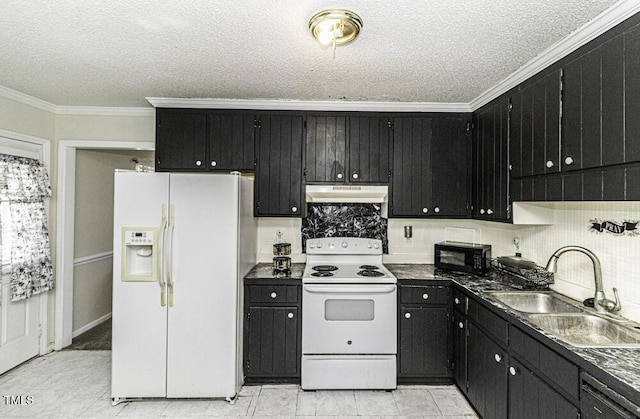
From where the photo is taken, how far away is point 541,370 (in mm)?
1675

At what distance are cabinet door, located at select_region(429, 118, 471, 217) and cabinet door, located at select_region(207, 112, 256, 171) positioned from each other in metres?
1.73

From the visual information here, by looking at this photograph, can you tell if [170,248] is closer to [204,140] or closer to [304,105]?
[204,140]

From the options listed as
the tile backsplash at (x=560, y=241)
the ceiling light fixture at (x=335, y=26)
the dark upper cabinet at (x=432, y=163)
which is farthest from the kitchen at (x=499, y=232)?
the dark upper cabinet at (x=432, y=163)

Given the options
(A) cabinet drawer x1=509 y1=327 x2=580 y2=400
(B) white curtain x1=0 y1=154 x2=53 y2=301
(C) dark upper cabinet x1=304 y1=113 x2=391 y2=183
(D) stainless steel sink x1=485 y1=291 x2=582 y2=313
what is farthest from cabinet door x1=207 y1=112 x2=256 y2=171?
(A) cabinet drawer x1=509 y1=327 x2=580 y2=400

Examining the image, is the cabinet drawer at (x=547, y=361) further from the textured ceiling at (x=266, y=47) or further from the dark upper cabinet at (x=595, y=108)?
the textured ceiling at (x=266, y=47)

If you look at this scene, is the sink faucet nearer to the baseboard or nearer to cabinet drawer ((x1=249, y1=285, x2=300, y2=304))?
cabinet drawer ((x1=249, y1=285, x2=300, y2=304))

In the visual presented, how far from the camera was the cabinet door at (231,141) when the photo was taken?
122 inches

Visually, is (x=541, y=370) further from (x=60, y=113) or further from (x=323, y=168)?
(x=60, y=113)

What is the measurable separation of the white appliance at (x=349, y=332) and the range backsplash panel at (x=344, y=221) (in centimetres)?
75

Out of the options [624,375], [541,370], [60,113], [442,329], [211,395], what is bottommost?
[211,395]

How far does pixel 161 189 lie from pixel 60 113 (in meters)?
1.90

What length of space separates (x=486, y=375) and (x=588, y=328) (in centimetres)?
68

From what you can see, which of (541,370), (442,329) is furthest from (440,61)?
(442,329)

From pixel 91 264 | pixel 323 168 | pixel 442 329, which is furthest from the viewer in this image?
pixel 91 264
